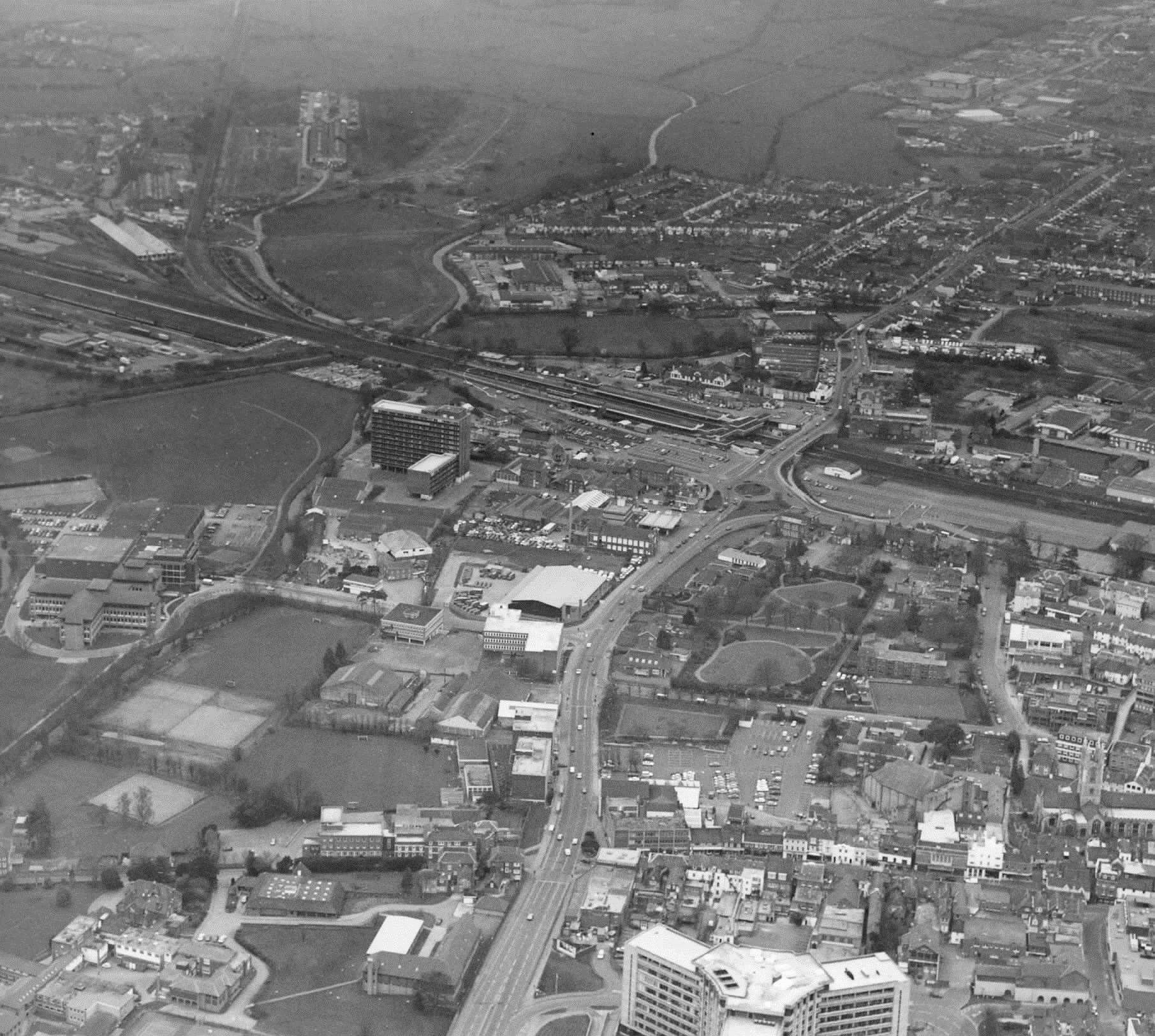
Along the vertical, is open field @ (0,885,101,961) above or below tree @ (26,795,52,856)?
below

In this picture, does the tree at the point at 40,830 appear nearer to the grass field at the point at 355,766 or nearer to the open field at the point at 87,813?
the open field at the point at 87,813

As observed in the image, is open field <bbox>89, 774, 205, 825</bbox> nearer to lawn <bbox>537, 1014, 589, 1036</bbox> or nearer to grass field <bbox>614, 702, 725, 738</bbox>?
grass field <bbox>614, 702, 725, 738</bbox>

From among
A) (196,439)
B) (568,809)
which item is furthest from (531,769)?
(196,439)

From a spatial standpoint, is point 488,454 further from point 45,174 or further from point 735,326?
point 45,174

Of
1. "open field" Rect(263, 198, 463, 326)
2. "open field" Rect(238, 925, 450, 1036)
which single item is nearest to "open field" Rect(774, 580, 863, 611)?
"open field" Rect(238, 925, 450, 1036)

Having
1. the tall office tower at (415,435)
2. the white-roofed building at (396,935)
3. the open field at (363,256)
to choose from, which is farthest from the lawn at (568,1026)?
the open field at (363,256)

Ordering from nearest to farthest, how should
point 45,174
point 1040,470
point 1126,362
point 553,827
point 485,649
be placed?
point 553,827
point 485,649
point 1040,470
point 1126,362
point 45,174

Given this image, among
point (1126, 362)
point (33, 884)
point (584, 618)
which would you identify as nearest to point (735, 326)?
point (1126, 362)
